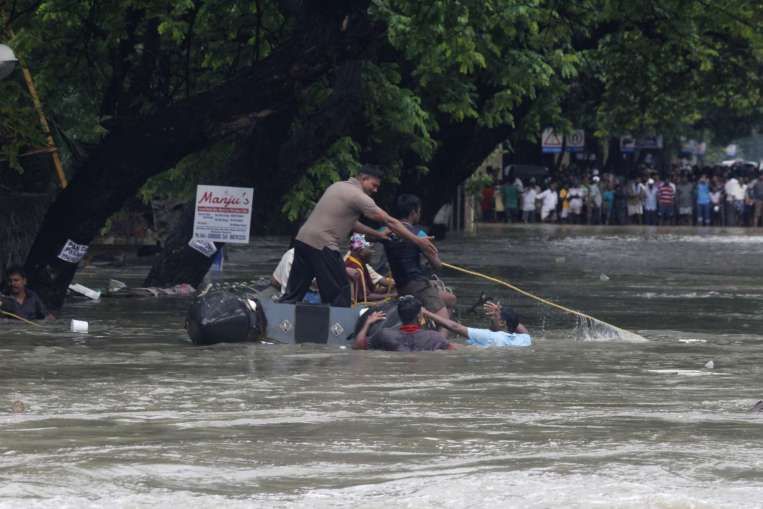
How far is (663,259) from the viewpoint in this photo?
34938 mm

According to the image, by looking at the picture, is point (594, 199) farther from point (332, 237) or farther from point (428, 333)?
→ point (428, 333)

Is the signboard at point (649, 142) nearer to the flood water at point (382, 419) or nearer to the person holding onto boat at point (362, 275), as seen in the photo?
the flood water at point (382, 419)

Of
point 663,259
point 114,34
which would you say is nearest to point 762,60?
point 663,259

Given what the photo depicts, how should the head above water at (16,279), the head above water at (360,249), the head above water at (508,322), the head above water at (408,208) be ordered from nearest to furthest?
the head above water at (508,322), the head above water at (408,208), the head above water at (360,249), the head above water at (16,279)

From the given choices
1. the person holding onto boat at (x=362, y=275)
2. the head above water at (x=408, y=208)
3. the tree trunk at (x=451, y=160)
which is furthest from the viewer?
the tree trunk at (x=451, y=160)

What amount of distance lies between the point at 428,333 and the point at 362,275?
6.40 ft

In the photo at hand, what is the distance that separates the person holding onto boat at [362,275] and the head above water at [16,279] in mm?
3390

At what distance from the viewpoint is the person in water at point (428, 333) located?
16312 mm

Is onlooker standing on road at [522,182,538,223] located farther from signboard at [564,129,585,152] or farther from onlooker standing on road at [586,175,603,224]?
signboard at [564,129,585,152]

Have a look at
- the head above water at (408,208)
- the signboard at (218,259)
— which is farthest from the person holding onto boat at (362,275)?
the signboard at (218,259)

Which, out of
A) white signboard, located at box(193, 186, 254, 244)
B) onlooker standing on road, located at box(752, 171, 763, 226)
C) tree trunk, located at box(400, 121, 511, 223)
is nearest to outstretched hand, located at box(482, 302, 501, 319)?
white signboard, located at box(193, 186, 254, 244)

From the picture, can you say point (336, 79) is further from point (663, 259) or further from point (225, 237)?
point (663, 259)

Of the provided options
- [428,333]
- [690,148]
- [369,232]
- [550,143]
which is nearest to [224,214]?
[369,232]

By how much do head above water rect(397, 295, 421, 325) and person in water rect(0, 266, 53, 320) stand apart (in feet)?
16.0
